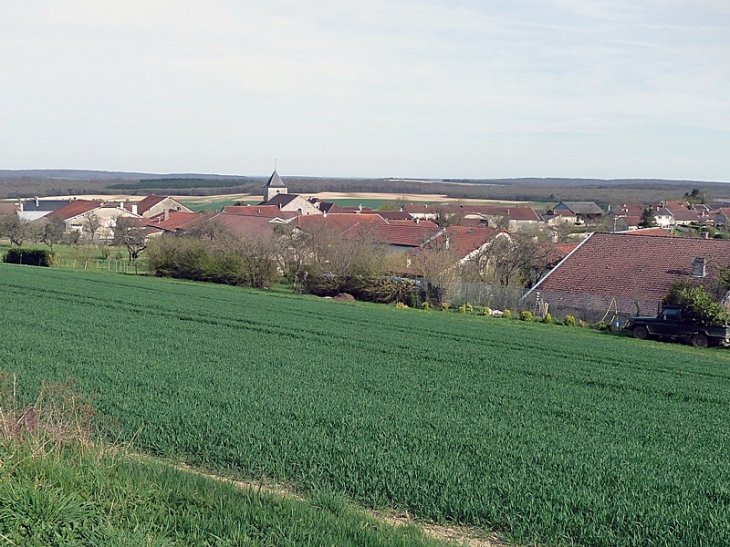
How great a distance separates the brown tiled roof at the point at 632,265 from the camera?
3269 cm

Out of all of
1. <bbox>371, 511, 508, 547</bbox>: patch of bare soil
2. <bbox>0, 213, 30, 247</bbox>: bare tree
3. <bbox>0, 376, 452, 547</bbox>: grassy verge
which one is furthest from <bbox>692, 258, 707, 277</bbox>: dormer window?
<bbox>0, 213, 30, 247</bbox>: bare tree

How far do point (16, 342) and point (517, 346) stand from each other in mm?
13547

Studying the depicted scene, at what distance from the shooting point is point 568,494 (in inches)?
311

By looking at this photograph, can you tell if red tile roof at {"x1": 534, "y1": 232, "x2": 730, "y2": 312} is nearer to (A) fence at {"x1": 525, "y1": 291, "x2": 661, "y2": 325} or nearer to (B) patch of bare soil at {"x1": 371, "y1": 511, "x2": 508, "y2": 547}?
(A) fence at {"x1": 525, "y1": 291, "x2": 661, "y2": 325}

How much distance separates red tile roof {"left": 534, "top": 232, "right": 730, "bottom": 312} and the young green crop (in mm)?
9532

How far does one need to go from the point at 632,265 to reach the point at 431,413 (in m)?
25.9

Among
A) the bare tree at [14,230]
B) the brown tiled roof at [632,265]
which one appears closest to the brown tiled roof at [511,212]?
the bare tree at [14,230]

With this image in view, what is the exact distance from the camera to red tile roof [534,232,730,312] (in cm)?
3266

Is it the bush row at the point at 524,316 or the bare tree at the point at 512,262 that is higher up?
Answer: the bare tree at the point at 512,262

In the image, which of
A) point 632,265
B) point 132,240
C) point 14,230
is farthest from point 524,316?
point 14,230

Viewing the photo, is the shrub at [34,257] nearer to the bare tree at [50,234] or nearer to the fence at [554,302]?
the bare tree at [50,234]

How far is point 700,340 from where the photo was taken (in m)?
25.8

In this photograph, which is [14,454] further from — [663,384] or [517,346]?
[517,346]

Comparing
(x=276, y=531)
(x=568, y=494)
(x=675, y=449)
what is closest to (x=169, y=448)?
(x=276, y=531)
